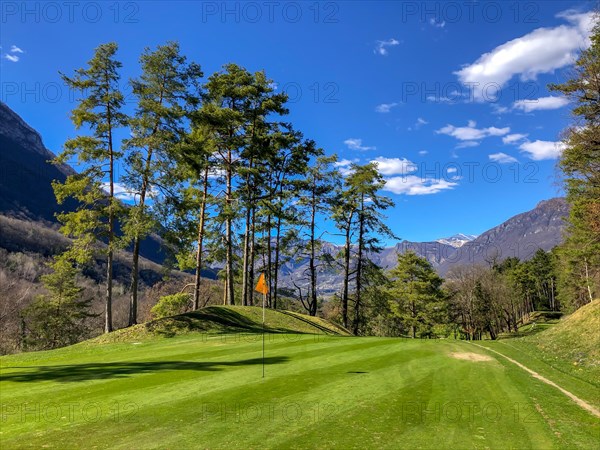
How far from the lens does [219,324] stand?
22328 millimetres

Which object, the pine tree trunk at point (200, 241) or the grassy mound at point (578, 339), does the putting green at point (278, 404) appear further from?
the pine tree trunk at point (200, 241)

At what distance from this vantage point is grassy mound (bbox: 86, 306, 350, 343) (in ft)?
65.3

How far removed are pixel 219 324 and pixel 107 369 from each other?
1096cm

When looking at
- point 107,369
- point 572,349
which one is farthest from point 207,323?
point 572,349

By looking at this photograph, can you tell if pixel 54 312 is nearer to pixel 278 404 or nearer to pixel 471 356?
pixel 471 356

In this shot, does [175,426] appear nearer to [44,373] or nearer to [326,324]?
[44,373]

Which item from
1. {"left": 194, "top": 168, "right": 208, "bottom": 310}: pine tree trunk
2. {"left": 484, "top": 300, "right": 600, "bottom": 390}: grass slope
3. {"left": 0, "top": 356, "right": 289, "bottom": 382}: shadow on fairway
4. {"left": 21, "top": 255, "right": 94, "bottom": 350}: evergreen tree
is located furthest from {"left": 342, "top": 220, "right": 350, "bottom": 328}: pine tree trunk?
{"left": 21, "top": 255, "right": 94, "bottom": 350}: evergreen tree

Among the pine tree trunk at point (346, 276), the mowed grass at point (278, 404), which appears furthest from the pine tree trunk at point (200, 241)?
the pine tree trunk at point (346, 276)

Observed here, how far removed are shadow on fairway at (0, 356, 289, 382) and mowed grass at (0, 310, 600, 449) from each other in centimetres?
4

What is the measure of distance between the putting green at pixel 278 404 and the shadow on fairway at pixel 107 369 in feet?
0.19

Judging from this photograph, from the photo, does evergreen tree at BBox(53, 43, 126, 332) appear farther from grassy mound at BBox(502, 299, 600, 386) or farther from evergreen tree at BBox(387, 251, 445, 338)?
evergreen tree at BBox(387, 251, 445, 338)

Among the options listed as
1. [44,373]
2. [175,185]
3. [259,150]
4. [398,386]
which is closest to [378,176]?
[259,150]

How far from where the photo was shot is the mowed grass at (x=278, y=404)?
6.45 m

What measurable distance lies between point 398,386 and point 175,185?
17.6 m
